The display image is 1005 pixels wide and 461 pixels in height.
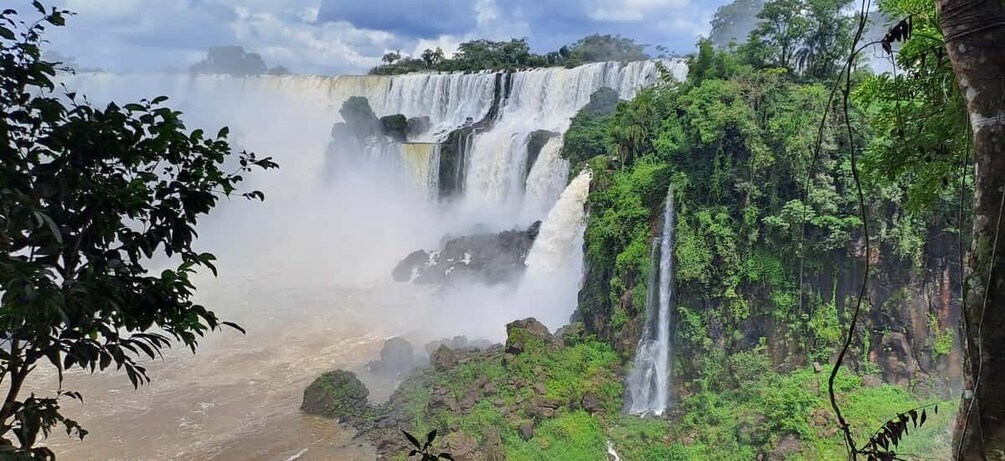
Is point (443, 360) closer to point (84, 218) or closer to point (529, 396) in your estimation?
point (529, 396)

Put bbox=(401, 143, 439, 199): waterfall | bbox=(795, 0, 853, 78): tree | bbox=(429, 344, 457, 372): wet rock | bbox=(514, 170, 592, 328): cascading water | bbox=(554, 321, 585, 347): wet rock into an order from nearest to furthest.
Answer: bbox=(554, 321, 585, 347): wet rock < bbox=(429, 344, 457, 372): wet rock < bbox=(795, 0, 853, 78): tree < bbox=(514, 170, 592, 328): cascading water < bbox=(401, 143, 439, 199): waterfall

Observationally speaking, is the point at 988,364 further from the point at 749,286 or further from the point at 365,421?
the point at 365,421

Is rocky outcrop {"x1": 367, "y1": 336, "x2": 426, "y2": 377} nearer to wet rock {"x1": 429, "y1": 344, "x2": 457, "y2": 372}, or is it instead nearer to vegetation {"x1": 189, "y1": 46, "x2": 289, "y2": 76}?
Result: wet rock {"x1": 429, "y1": 344, "x2": 457, "y2": 372}

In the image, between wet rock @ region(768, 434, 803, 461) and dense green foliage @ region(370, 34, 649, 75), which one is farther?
dense green foliage @ region(370, 34, 649, 75)

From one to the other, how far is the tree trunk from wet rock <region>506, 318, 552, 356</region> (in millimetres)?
10777

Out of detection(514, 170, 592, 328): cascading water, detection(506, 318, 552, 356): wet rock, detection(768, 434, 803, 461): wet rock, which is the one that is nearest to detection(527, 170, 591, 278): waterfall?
detection(514, 170, 592, 328): cascading water

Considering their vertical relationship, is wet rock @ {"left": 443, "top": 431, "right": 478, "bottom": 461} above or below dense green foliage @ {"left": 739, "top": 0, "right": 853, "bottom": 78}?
below

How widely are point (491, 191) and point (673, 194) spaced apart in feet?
39.7

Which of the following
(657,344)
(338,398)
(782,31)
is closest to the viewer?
(657,344)

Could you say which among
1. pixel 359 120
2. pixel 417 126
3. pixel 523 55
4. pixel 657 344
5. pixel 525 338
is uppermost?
pixel 523 55

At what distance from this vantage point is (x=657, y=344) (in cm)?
1159

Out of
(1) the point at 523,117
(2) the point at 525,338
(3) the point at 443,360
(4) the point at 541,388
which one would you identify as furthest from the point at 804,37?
(1) the point at 523,117

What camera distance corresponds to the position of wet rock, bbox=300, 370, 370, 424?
12.0 meters

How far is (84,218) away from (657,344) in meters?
10.8
